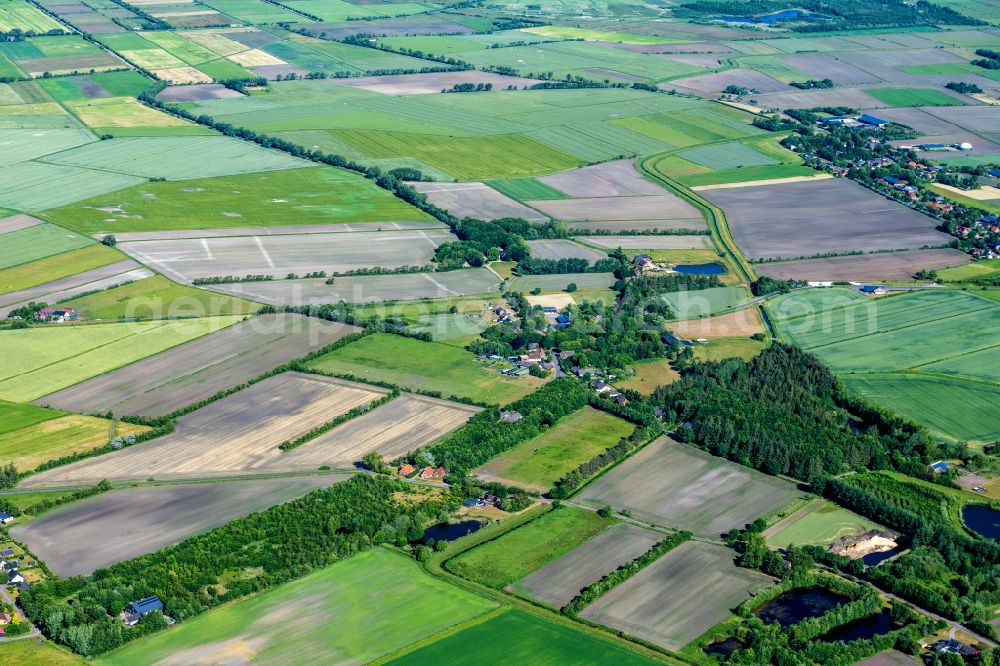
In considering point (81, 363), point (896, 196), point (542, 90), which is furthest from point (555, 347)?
point (542, 90)

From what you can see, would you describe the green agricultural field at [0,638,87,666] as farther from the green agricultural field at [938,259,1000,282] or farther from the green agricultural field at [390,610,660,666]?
the green agricultural field at [938,259,1000,282]

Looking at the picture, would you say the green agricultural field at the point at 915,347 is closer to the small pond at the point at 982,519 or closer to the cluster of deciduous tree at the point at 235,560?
the small pond at the point at 982,519

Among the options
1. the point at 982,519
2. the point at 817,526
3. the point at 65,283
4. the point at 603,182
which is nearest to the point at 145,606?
the point at 817,526

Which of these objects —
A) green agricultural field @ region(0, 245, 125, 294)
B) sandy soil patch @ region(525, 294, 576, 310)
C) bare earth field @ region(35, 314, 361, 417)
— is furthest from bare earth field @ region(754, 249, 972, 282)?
green agricultural field @ region(0, 245, 125, 294)

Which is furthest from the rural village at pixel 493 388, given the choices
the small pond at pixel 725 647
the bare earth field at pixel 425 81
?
the bare earth field at pixel 425 81

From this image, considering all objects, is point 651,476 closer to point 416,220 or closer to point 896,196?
point 416,220

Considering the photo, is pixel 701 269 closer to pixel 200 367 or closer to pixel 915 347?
pixel 915 347
